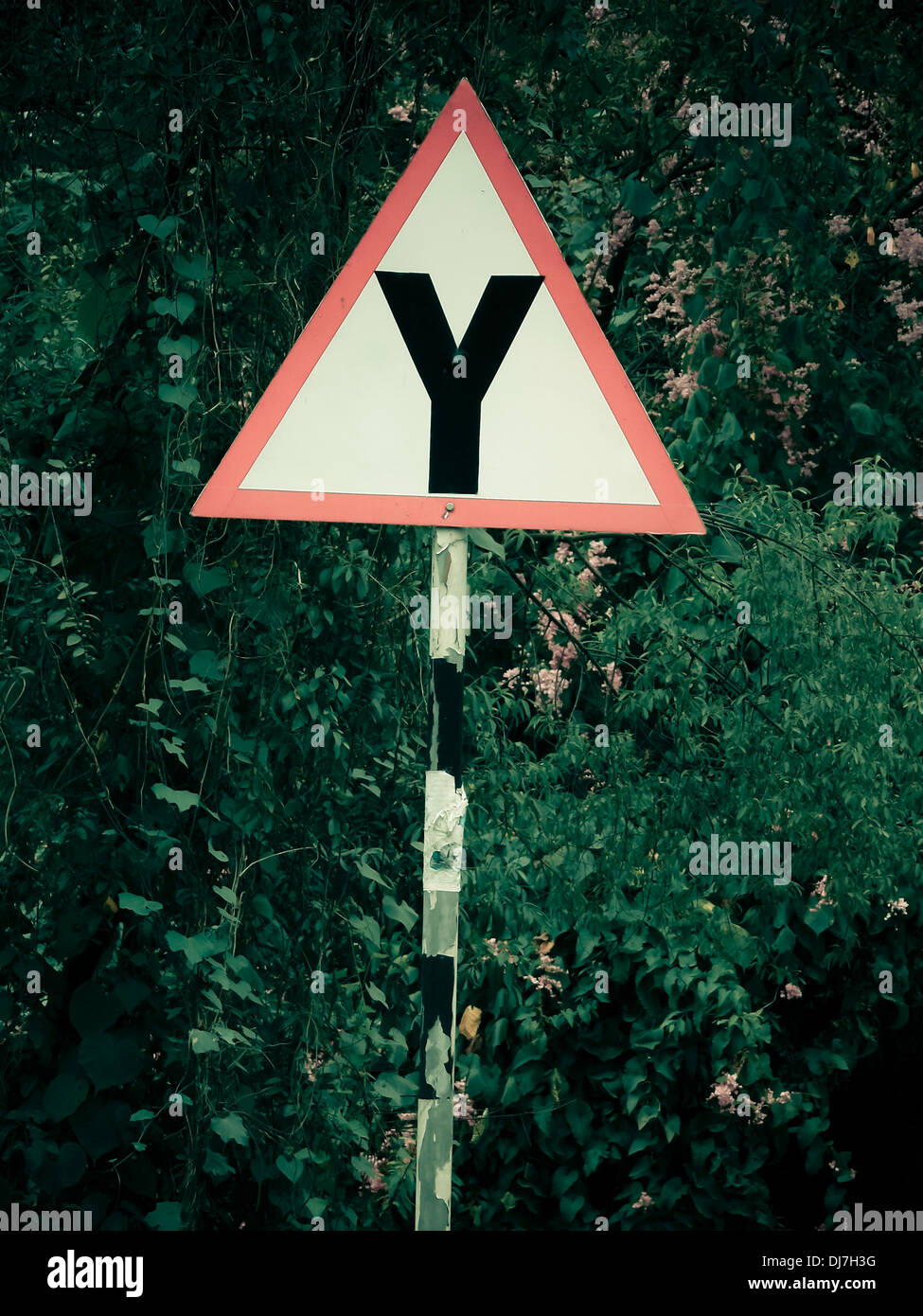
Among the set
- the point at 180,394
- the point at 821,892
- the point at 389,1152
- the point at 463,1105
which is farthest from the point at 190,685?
the point at 821,892

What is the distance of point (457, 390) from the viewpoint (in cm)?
176

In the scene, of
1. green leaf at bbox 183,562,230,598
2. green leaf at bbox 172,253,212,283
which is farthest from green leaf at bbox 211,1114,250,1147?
green leaf at bbox 172,253,212,283

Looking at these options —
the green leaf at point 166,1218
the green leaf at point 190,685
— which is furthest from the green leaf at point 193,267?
the green leaf at point 166,1218

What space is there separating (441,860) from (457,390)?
0.66m

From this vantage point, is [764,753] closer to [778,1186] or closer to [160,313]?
[778,1186]

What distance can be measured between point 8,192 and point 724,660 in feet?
7.22

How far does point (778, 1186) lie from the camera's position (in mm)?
4023

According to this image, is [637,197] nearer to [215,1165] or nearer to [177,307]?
[177,307]

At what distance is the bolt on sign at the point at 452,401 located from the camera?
1.74m

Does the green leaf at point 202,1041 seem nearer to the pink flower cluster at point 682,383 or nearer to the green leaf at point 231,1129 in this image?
the green leaf at point 231,1129

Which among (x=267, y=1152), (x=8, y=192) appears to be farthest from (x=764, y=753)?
(x=8, y=192)

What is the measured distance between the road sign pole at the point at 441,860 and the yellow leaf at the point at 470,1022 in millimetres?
2065
